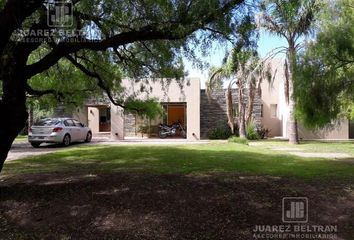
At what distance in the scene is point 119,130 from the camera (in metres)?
25.2

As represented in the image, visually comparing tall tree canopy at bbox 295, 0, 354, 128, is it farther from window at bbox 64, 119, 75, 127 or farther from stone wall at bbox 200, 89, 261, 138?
stone wall at bbox 200, 89, 261, 138

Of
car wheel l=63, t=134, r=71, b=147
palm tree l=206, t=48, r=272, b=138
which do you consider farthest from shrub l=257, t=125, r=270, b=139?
car wheel l=63, t=134, r=71, b=147

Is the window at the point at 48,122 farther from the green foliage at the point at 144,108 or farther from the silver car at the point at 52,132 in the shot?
the green foliage at the point at 144,108

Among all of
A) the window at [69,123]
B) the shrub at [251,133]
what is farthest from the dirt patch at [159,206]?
the shrub at [251,133]

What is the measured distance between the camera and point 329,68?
354 inches

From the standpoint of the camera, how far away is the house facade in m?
25.1

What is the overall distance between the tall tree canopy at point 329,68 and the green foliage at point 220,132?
15.8 metres

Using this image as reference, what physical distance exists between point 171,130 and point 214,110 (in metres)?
3.30

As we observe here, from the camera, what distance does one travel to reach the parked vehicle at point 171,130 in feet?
88.6

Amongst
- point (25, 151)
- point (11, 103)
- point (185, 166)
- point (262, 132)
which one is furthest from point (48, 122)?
point (262, 132)

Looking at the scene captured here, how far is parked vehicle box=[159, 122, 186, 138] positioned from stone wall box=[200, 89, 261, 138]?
184cm

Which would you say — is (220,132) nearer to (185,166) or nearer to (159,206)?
(185,166)

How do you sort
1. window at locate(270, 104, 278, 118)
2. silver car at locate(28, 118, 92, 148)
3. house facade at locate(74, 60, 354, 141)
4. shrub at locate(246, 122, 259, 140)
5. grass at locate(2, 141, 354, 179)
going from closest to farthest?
1. grass at locate(2, 141, 354, 179)
2. silver car at locate(28, 118, 92, 148)
3. shrub at locate(246, 122, 259, 140)
4. house facade at locate(74, 60, 354, 141)
5. window at locate(270, 104, 278, 118)

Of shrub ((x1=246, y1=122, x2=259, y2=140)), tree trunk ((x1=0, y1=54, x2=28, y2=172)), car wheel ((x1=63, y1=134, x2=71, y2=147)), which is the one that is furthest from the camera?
shrub ((x1=246, y1=122, x2=259, y2=140))
